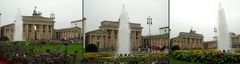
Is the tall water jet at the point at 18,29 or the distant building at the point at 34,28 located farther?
the tall water jet at the point at 18,29

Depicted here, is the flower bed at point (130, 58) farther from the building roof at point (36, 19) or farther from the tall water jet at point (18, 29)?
the tall water jet at point (18, 29)

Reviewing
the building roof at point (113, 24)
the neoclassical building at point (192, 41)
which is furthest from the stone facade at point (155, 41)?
the neoclassical building at point (192, 41)

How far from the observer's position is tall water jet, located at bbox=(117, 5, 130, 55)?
21.1 feet

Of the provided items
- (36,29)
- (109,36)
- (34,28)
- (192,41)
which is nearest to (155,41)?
(109,36)

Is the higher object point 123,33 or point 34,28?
point 34,28

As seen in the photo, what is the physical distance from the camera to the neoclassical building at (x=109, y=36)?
6.38 meters

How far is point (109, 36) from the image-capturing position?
22.1ft

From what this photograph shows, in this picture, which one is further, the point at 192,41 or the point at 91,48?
the point at 192,41

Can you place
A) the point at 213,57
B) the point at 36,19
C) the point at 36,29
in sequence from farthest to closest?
1. the point at 36,29
2. the point at 36,19
3. the point at 213,57

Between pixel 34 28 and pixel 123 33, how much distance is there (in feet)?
75.2

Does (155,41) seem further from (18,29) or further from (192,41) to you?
(192,41)

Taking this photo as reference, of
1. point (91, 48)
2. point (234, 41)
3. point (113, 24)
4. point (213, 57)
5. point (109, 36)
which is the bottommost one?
point (213, 57)

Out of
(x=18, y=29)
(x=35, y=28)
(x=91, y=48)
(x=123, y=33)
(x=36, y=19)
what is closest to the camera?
(x=91, y=48)

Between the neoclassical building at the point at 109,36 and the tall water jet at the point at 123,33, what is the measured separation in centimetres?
9
